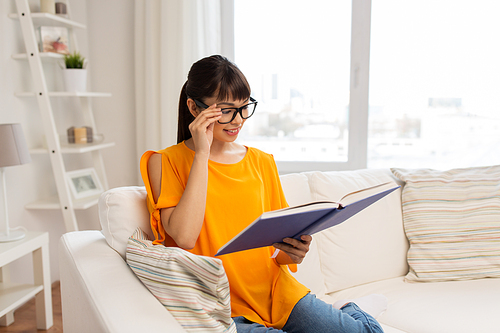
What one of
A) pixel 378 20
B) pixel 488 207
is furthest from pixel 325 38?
A: pixel 488 207

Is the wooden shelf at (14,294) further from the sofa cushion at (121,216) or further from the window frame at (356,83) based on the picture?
the window frame at (356,83)

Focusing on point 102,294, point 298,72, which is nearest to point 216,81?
point 102,294

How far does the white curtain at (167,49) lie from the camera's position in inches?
102

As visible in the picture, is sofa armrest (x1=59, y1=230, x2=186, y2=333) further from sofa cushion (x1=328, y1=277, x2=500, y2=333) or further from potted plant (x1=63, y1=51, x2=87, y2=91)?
potted plant (x1=63, y1=51, x2=87, y2=91)

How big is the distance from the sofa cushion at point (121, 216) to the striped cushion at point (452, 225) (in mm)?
1070

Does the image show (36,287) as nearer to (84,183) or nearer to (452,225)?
(84,183)

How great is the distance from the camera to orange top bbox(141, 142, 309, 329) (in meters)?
1.15

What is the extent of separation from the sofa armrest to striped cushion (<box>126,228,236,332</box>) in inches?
1.0

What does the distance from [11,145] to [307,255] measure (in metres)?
1.32

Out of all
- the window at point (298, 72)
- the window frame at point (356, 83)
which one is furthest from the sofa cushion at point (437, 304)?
the window at point (298, 72)

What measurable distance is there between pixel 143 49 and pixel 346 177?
1629 mm

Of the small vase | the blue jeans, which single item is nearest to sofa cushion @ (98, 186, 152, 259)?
the blue jeans

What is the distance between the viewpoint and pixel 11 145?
1.78 m

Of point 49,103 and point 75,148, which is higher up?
point 49,103
